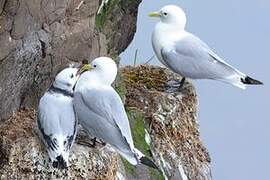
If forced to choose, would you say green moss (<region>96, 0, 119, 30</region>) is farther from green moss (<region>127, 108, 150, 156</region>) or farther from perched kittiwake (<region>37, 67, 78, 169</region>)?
perched kittiwake (<region>37, 67, 78, 169</region>)

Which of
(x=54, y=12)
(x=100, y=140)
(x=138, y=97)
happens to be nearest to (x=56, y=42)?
(x=54, y=12)

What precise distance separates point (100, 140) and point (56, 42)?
987 mm

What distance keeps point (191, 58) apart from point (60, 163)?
2.23 m

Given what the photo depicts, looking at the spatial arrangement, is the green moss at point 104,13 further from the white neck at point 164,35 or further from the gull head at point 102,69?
the gull head at point 102,69

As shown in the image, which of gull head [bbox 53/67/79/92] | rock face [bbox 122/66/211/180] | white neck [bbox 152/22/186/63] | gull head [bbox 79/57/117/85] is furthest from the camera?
rock face [bbox 122/66/211/180]

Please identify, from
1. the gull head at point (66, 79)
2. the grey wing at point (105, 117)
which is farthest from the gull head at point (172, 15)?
the grey wing at point (105, 117)

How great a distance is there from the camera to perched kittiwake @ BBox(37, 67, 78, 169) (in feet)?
27.6

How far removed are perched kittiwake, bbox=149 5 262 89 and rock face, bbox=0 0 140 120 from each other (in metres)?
0.66

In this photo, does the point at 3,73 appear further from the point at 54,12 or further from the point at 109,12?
the point at 109,12

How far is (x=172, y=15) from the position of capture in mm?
10547

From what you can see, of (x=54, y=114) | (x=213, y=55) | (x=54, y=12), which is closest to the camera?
(x=54, y=114)

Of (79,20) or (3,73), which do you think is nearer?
(3,73)

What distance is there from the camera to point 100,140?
8.94 meters

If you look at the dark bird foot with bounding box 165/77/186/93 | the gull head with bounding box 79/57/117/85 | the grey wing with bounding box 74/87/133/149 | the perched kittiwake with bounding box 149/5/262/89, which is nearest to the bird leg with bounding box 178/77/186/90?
the dark bird foot with bounding box 165/77/186/93
